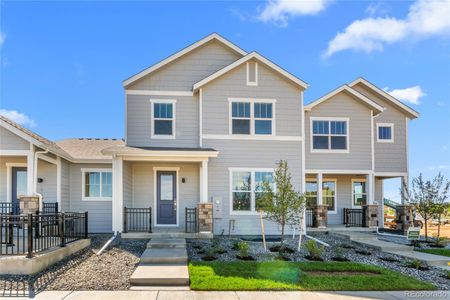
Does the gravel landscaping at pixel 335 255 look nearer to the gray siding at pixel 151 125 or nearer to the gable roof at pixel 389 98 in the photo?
the gray siding at pixel 151 125

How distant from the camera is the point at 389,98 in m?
18.5

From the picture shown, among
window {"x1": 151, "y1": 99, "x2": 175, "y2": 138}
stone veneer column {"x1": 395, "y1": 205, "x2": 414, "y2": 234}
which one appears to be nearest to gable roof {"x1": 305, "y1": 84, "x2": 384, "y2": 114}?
stone veneer column {"x1": 395, "y1": 205, "x2": 414, "y2": 234}

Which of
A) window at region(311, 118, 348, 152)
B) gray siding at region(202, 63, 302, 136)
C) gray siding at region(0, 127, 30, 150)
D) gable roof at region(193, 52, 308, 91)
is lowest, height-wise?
gray siding at region(0, 127, 30, 150)

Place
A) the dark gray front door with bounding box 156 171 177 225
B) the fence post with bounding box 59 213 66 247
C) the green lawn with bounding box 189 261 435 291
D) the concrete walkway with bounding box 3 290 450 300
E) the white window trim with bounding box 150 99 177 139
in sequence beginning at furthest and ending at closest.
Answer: the dark gray front door with bounding box 156 171 177 225
the white window trim with bounding box 150 99 177 139
the fence post with bounding box 59 213 66 247
the green lawn with bounding box 189 261 435 291
the concrete walkway with bounding box 3 290 450 300

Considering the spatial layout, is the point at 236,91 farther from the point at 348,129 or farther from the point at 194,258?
the point at 194,258

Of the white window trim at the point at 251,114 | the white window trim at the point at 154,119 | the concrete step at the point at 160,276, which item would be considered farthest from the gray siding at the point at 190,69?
the concrete step at the point at 160,276

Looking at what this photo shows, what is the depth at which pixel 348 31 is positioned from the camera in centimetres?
1389

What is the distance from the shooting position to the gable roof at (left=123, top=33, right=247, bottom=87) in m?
14.6

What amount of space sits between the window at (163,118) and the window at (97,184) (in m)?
2.94

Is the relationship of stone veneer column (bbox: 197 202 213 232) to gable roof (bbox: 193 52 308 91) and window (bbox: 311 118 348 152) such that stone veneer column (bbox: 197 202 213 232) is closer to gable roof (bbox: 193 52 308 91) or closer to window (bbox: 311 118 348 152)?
gable roof (bbox: 193 52 308 91)

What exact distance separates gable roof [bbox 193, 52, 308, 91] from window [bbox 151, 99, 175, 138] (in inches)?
54.7

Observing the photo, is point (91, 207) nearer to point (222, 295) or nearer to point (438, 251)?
point (222, 295)

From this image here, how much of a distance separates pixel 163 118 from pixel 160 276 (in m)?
8.13

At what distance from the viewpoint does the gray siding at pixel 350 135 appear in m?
16.7
